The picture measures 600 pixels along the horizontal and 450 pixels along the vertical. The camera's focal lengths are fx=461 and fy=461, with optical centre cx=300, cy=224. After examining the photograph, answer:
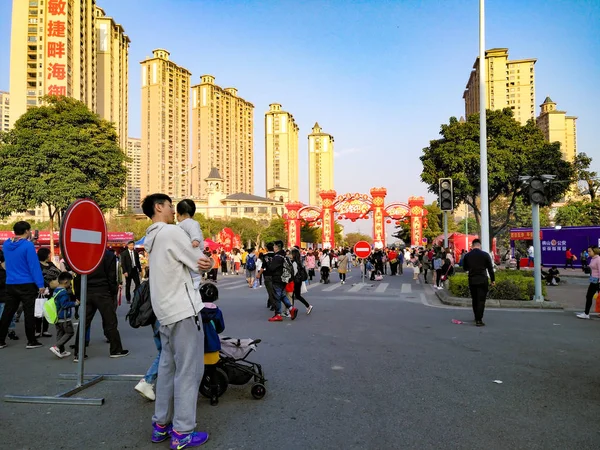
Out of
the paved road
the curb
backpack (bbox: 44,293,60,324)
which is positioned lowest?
the curb

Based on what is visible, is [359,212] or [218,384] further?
[359,212]

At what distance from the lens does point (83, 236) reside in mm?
4672

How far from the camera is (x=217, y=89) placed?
12469 centimetres

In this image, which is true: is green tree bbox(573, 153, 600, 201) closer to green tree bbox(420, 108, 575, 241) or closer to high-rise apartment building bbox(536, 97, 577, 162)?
green tree bbox(420, 108, 575, 241)

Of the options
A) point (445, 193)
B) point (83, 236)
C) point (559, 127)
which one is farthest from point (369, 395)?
point (559, 127)

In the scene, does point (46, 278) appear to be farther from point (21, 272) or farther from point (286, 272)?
point (286, 272)

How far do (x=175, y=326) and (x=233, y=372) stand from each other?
1.31 metres

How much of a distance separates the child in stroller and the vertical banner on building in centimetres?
6065

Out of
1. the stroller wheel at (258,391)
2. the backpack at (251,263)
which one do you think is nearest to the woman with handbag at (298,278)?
the stroller wheel at (258,391)

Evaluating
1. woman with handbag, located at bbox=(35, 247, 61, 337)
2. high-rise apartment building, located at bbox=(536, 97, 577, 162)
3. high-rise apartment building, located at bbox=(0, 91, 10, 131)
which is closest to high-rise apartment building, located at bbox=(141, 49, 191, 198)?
high-rise apartment building, located at bbox=(0, 91, 10, 131)

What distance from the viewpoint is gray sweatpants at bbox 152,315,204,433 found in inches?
131

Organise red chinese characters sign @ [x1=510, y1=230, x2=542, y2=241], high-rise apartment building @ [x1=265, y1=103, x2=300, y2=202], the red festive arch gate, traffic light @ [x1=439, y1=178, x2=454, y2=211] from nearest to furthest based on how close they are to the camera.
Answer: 1. traffic light @ [x1=439, y1=178, x2=454, y2=211]
2. red chinese characters sign @ [x1=510, y1=230, x2=542, y2=241]
3. the red festive arch gate
4. high-rise apartment building @ [x1=265, y1=103, x2=300, y2=202]

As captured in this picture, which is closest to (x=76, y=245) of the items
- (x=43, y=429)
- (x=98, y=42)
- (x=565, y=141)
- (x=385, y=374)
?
(x=43, y=429)

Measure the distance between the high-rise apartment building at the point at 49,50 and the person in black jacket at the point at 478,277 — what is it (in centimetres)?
6079
